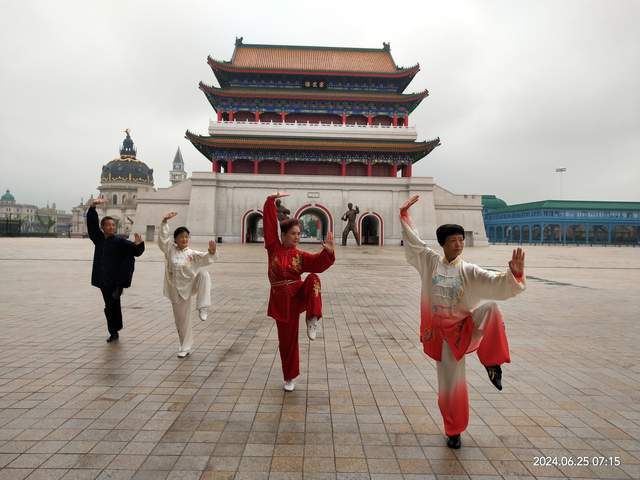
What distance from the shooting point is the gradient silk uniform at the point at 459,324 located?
113 inches

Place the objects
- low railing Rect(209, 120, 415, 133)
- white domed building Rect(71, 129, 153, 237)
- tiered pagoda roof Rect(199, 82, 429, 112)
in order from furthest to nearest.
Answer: white domed building Rect(71, 129, 153, 237), tiered pagoda roof Rect(199, 82, 429, 112), low railing Rect(209, 120, 415, 133)

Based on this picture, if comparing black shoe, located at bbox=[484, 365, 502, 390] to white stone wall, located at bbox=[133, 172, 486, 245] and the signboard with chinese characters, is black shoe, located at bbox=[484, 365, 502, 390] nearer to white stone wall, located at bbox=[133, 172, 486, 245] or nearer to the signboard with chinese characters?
white stone wall, located at bbox=[133, 172, 486, 245]

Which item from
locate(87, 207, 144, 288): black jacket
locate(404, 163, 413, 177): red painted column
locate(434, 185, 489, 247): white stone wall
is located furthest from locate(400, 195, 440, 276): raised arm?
locate(434, 185, 489, 247): white stone wall

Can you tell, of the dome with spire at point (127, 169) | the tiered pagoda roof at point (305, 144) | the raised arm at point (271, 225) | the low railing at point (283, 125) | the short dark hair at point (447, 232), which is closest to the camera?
the short dark hair at point (447, 232)

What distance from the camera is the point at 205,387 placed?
397 centimetres

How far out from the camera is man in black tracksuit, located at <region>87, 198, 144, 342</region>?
216 inches

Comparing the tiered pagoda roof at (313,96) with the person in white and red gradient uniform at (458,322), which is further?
the tiered pagoda roof at (313,96)

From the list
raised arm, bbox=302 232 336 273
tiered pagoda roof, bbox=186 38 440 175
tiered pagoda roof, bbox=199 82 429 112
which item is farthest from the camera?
tiered pagoda roof, bbox=199 82 429 112

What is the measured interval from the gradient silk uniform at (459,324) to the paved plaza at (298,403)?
334 millimetres

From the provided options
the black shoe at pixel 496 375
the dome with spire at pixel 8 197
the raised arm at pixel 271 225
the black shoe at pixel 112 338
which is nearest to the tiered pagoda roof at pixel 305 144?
the black shoe at pixel 112 338

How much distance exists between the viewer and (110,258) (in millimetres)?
5504

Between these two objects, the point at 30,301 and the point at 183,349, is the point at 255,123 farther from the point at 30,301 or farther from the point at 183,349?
the point at 183,349

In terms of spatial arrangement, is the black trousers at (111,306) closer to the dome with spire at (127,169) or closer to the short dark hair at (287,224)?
the short dark hair at (287,224)

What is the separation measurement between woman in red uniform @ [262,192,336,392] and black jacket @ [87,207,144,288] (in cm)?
268
